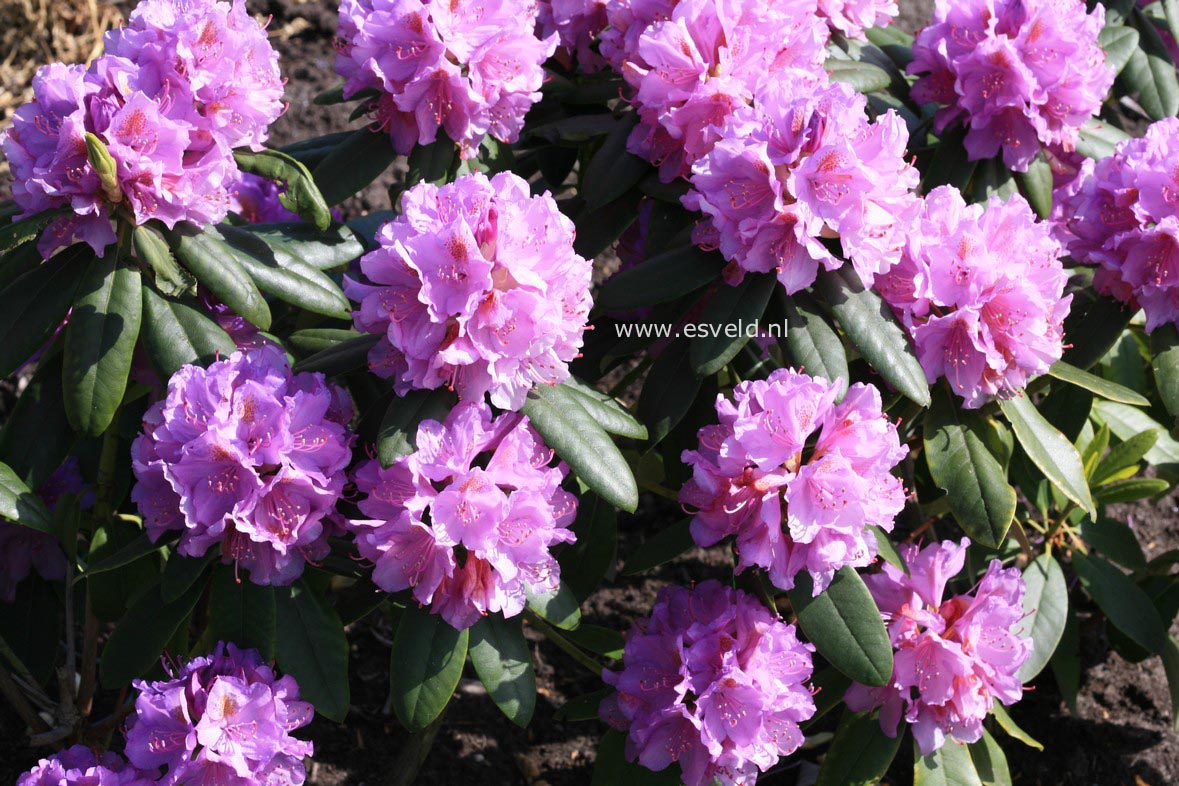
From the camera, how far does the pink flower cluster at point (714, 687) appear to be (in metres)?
1.62

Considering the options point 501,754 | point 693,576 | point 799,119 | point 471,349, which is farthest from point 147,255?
point 693,576

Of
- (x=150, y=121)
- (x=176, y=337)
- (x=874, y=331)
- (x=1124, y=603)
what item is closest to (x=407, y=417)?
(x=176, y=337)

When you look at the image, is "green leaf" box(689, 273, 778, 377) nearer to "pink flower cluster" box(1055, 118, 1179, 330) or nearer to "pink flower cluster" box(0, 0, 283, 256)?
"pink flower cluster" box(1055, 118, 1179, 330)

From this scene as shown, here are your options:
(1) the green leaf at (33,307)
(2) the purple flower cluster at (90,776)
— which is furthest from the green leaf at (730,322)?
(2) the purple flower cluster at (90,776)

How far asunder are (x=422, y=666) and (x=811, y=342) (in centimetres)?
67

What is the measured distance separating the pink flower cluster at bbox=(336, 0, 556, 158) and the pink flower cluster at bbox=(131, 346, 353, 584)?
470mm

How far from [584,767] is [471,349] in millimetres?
1215

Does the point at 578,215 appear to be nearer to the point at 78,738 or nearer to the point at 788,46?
the point at 788,46

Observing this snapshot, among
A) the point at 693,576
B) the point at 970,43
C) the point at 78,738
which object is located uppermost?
the point at 970,43

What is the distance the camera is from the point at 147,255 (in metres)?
1.57

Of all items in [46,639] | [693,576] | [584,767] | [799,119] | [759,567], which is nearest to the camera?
[799,119]

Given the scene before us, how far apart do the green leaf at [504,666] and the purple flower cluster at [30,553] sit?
29.6 inches

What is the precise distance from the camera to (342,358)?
1.62 metres

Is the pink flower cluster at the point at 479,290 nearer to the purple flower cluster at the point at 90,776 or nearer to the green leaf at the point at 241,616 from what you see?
the green leaf at the point at 241,616
